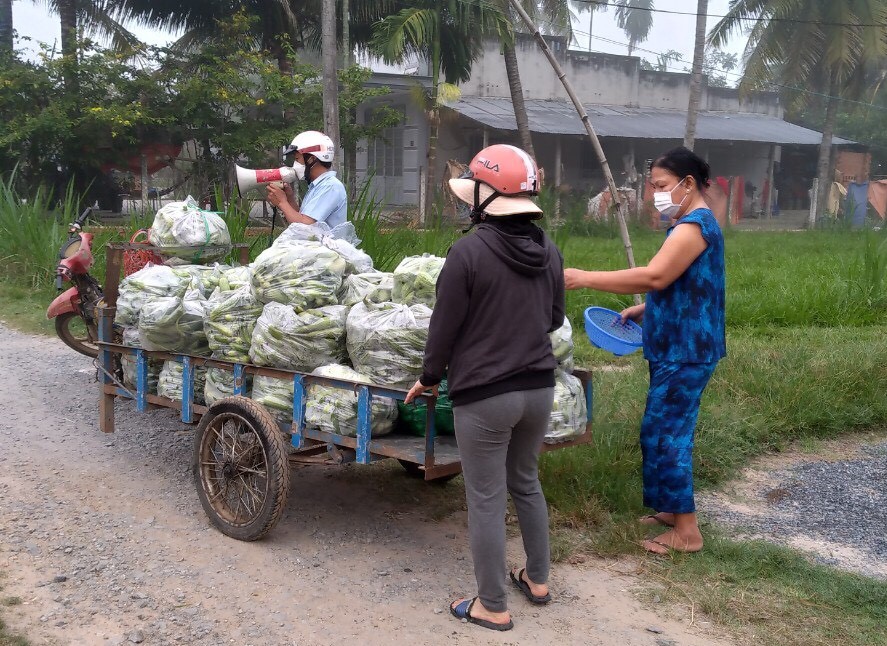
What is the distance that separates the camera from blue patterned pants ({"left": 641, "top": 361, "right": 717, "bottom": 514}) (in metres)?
4.04

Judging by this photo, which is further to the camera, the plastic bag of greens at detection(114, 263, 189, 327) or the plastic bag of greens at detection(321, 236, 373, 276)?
the plastic bag of greens at detection(114, 263, 189, 327)

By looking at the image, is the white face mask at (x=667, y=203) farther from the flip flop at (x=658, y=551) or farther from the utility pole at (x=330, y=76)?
the utility pole at (x=330, y=76)

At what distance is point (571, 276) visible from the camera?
145 inches

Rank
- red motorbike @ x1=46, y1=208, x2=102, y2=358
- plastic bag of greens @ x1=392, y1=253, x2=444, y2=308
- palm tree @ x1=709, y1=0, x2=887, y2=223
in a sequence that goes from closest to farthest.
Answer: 1. plastic bag of greens @ x1=392, y1=253, x2=444, y2=308
2. red motorbike @ x1=46, y1=208, x2=102, y2=358
3. palm tree @ x1=709, y1=0, x2=887, y2=223

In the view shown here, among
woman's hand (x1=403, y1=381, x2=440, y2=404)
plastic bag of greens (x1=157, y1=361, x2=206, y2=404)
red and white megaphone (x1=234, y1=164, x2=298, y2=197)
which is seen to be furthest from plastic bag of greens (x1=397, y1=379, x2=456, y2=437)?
red and white megaphone (x1=234, y1=164, x2=298, y2=197)

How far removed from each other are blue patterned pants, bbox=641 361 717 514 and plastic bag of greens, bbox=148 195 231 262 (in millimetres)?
2896

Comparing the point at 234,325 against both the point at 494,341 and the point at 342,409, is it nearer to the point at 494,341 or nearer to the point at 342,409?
the point at 342,409

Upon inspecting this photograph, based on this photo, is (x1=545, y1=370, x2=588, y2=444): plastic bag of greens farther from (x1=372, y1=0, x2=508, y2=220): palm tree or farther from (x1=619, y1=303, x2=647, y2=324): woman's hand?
(x1=372, y1=0, x2=508, y2=220): palm tree

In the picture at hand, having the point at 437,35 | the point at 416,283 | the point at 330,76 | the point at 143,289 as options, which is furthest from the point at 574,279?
the point at 437,35

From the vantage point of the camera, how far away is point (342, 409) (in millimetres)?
3926

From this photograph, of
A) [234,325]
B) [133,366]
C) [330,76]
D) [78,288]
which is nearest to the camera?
[234,325]

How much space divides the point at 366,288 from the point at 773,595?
7.59 ft

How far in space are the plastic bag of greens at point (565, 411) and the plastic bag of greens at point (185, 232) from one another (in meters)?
2.59

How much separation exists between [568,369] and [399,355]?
0.82 m
